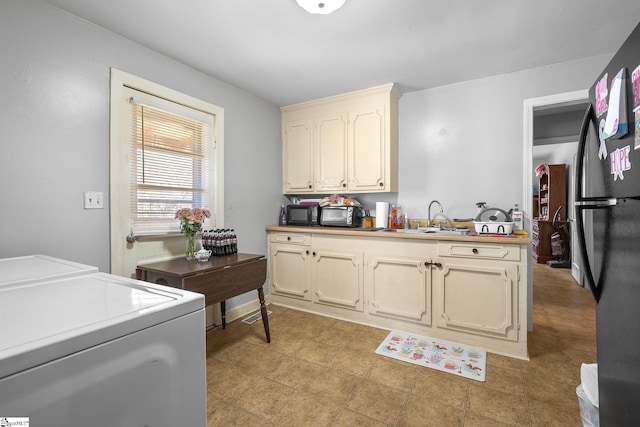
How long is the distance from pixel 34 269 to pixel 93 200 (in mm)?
735

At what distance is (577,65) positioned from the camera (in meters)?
2.46

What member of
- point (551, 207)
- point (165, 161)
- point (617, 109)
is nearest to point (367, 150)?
point (165, 161)

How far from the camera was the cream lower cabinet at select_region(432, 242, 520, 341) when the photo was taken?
7.24 ft

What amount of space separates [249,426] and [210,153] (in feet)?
7.07

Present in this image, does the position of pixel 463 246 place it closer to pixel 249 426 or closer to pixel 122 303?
pixel 249 426

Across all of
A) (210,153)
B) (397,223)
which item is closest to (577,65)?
(397,223)

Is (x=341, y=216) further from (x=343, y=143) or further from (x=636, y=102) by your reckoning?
(x=636, y=102)

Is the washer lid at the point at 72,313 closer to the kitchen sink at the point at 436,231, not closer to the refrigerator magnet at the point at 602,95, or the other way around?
the refrigerator magnet at the point at 602,95

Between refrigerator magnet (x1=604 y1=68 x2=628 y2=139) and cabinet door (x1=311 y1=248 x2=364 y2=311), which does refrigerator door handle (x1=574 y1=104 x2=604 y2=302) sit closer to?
refrigerator magnet (x1=604 y1=68 x2=628 y2=139)

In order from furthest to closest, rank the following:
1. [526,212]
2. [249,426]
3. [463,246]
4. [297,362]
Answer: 1. [526,212]
2. [463,246]
3. [297,362]
4. [249,426]

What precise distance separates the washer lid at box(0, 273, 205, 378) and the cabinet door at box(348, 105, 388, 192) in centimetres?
241

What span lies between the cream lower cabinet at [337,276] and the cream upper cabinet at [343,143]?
713mm

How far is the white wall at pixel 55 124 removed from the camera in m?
1.59

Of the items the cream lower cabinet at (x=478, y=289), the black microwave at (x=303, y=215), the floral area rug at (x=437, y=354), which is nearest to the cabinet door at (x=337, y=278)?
the black microwave at (x=303, y=215)
